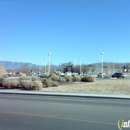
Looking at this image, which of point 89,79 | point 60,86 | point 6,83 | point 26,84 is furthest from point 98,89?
point 89,79

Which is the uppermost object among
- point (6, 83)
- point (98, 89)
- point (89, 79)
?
point (89, 79)

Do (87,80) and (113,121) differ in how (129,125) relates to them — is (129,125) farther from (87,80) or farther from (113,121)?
(87,80)

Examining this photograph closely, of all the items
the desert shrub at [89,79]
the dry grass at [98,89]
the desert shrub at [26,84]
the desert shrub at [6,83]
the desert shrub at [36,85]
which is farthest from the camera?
the desert shrub at [89,79]

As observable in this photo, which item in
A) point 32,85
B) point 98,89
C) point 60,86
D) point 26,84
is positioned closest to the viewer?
point 98,89

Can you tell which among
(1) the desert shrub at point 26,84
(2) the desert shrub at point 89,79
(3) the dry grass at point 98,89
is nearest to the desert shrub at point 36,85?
(1) the desert shrub at point 26,84

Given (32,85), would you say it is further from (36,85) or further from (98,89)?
(98,89)

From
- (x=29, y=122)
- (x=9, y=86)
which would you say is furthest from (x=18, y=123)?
(x=9, y=86)

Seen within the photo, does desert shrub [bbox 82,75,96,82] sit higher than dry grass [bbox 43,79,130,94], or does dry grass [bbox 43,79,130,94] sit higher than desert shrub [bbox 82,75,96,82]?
desert shrub [bbox 82,75,96,82]

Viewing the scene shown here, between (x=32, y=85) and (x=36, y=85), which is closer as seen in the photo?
(x=36, y=85)

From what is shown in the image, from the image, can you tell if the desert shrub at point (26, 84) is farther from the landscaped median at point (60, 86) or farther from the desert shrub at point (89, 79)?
the desert shrub at point (89, 79)

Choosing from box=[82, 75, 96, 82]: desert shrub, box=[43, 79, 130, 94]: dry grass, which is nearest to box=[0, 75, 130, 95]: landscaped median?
box=[43, 79, 130, 94]: dry grass

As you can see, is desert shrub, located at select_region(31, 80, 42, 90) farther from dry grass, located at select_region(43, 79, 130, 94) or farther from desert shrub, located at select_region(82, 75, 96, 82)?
desert shrub, located at select_region(82, 75, 96, 82)

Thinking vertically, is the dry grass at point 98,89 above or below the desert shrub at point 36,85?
below

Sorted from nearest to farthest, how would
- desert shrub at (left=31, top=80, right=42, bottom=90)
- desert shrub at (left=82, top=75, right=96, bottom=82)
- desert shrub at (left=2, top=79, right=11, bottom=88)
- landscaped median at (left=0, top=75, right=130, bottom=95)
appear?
landscaped median at (left=0, top=75, right=130, bottom=95), desert shrub at (left=31, top=80, right=42, bottom=90), desert shrub at (left=2, top=79, right=11, bottom=88), desert shrub at (left=82, top=75, right=96, bottom=82)
